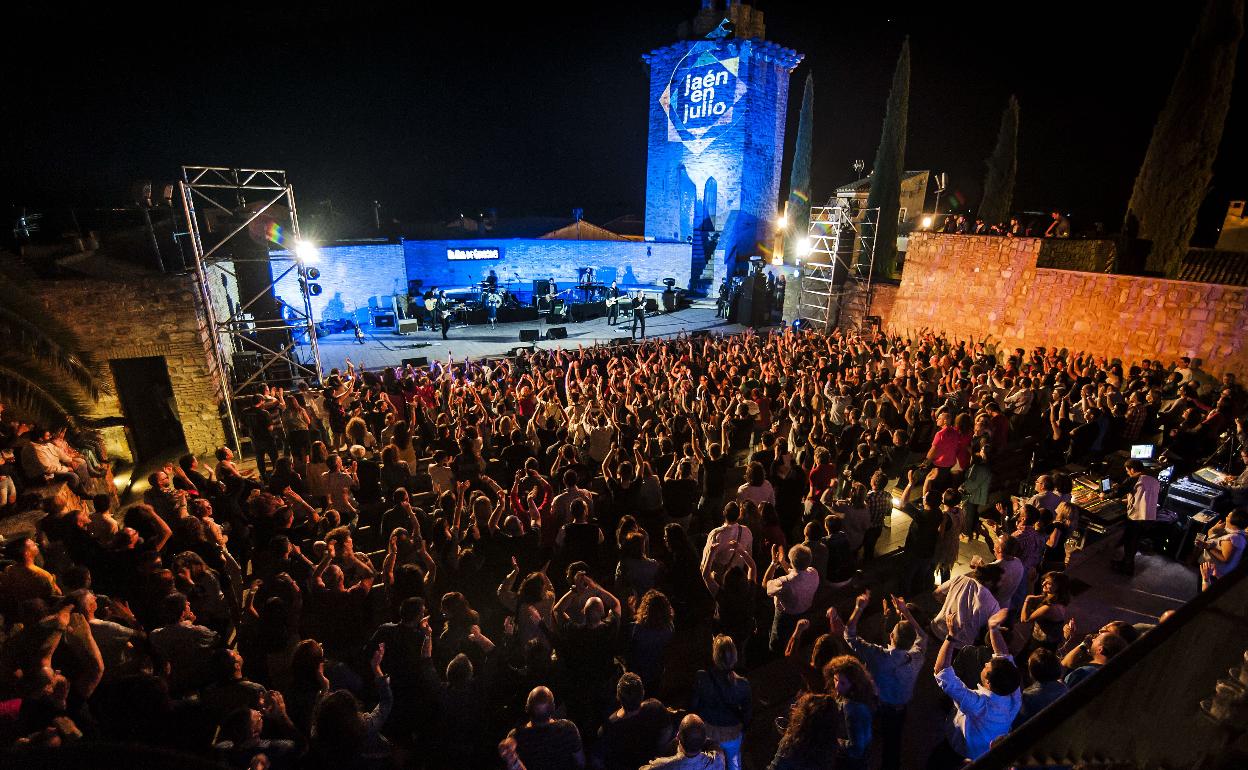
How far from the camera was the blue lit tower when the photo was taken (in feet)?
86.9

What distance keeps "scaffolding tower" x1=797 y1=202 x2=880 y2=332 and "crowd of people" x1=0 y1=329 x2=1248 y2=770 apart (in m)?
9.68

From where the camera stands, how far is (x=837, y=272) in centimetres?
1783

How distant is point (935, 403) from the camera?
8.09 m

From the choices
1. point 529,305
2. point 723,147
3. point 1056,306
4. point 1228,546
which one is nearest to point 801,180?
point 723,147

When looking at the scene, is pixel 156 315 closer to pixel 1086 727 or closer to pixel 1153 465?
pixel 1086 727

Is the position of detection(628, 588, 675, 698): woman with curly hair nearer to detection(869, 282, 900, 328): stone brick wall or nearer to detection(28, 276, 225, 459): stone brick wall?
detection(28, 276, 225, 459): stone brick wall

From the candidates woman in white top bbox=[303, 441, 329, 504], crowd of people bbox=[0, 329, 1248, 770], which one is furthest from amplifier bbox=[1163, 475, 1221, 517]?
woman in white top bbox=[303, 441, 329, 504]

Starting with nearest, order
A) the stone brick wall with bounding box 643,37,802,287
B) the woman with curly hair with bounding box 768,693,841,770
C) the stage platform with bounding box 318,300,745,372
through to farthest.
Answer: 1. the woman with curly hair with bounding box 768,693,841,770
2. the stage platform with bounding box 318,300,745,372
3. the stone brick wall with bounding box 643,37,802,287

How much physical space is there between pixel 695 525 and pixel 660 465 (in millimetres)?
809

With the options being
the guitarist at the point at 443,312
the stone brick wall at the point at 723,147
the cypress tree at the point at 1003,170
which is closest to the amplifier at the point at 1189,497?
the guitarist at the point at 443,312

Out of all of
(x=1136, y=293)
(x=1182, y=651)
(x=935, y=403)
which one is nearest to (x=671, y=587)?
(x=1182, y=651)

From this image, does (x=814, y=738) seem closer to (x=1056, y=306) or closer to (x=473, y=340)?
(x=1056, y=306)

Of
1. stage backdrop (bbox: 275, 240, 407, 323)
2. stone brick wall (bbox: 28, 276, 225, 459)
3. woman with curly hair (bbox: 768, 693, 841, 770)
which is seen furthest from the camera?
stage backdrop (bbox: 275, 240, 407, 323)

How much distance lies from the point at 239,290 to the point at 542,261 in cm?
1553
